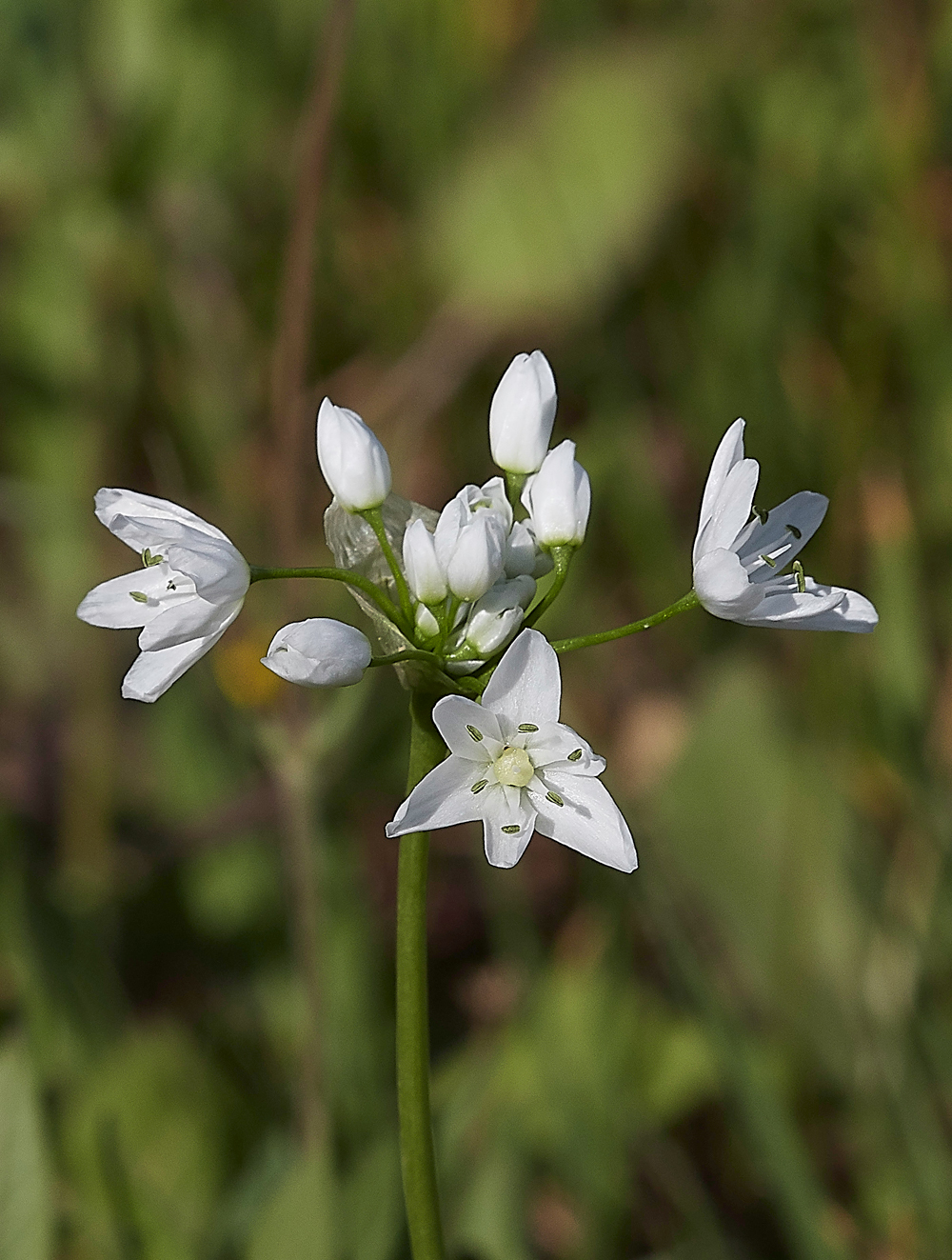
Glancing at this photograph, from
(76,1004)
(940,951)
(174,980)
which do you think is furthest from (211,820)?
(940,951)

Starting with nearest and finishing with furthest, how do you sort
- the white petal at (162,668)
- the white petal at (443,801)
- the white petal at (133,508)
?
the white petal at (443,801) → the white petal at (162,668) → the white petal at (133,508)

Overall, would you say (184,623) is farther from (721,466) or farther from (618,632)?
(721,466)

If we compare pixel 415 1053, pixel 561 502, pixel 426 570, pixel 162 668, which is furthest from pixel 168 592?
pixel 415 1053

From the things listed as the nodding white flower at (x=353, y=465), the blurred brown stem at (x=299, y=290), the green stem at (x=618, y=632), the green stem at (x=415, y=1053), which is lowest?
the green stem at (x=415, y=1053)

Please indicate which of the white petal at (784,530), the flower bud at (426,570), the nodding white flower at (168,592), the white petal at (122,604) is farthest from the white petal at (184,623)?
the white petal at (784,530)

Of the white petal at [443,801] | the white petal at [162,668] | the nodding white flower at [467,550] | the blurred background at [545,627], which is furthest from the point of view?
the blurred background at [545,627]

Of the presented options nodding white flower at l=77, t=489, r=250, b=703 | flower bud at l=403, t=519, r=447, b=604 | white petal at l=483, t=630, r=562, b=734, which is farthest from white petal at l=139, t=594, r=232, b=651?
white petal at l=483, t=630, r=562, b=734

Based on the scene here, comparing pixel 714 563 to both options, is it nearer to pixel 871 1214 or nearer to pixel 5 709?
pixel 871 1214

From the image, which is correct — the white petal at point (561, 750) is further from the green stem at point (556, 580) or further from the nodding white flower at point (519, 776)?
the green stem at point (556, 580)

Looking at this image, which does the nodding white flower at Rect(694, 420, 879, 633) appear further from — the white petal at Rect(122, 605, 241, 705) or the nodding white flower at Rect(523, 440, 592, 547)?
the white petal at Rect(122, 605, 241, 705)
